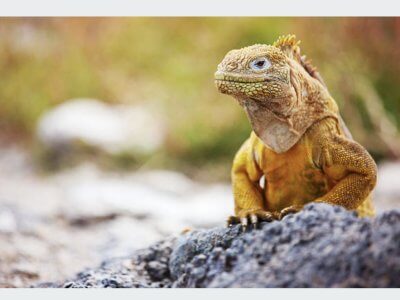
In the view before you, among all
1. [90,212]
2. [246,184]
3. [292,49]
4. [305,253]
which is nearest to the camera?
[305,253]

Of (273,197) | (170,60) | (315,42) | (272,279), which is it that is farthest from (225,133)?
(272,279)

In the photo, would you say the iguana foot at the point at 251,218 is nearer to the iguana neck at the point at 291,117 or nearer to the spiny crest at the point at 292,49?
the iguana neck at the point at 291,117

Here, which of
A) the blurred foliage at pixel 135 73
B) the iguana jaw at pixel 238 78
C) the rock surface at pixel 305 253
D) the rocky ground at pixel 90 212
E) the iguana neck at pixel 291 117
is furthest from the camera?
the blurred foliage at pixel 135 73

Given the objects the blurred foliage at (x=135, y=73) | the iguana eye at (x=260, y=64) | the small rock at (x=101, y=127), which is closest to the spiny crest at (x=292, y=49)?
the iguana eye at (x=260, y=64)

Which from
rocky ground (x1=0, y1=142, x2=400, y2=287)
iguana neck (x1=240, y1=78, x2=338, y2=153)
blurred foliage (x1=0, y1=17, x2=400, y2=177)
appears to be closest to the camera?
iguana neck (x1=240, y1=78, x2=338, y2=153)

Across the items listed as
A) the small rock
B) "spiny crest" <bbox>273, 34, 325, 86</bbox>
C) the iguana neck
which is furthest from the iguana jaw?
the small rock

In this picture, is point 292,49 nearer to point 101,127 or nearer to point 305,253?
point 305,253

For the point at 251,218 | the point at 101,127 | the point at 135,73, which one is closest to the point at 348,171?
the point at 251,218

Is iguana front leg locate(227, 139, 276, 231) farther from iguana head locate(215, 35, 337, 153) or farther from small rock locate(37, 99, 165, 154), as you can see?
small rock locate(37, 99, 165, 154)
